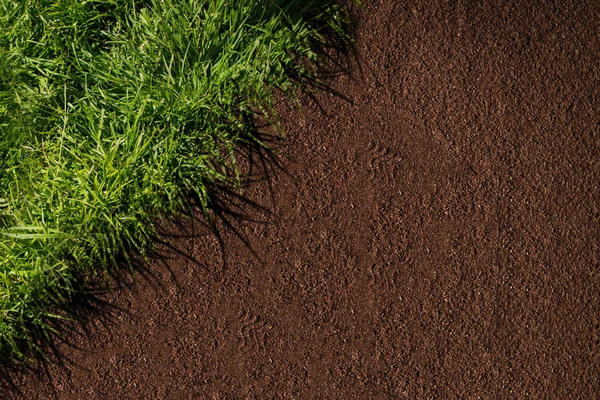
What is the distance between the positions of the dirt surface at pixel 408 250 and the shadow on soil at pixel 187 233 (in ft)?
0.06

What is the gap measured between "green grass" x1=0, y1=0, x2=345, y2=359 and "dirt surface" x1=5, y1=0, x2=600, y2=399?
190 millimetres

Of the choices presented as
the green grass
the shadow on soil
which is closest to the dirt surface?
the shadow on soil

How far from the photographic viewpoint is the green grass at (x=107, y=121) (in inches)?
109

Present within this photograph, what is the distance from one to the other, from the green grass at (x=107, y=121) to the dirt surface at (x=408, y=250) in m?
0.19

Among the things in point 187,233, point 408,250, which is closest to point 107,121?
point 187,233

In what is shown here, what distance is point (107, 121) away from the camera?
2.86m

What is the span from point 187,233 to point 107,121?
0.56 meters

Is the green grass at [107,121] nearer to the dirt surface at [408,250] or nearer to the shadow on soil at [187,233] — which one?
the shadow on soil at [187,233]

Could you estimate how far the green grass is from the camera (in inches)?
109

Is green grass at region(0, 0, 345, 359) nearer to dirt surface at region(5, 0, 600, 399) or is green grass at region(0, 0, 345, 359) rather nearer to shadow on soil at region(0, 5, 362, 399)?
shadow on soil at region(0, 5, 362, 399)

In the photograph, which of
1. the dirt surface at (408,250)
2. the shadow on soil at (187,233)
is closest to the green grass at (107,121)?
the shadow on soil at (187,233)

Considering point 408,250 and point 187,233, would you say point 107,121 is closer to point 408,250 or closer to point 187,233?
point 187,233

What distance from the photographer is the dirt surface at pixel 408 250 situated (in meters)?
2.81

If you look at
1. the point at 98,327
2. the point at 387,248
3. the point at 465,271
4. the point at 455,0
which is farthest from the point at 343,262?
the point at 455,0
